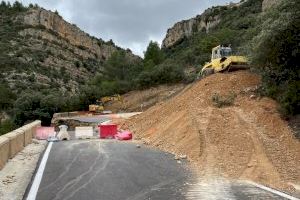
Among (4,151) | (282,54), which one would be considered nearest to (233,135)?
Result: (282,54)

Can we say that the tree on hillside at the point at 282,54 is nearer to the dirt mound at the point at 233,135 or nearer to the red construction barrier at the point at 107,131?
the dirt mound at the point at 233,135

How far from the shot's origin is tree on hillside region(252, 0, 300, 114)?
1920 cm

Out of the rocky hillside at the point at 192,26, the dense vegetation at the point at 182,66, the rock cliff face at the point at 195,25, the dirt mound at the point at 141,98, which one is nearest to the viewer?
the dense vegetation at the point at 182,66

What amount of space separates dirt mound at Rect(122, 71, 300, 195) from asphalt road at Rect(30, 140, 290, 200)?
3.32ft

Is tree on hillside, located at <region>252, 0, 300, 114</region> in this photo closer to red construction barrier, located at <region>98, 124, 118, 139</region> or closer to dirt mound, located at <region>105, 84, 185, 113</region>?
red construction barrier, located at <region>98, 124, 118, 139</region>

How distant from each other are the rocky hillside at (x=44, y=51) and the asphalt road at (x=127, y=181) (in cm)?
7232

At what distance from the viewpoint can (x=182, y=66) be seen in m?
81.1

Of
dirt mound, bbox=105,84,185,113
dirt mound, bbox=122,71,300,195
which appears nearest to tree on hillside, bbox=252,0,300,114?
dirt mound, bbox=122,71,300,195

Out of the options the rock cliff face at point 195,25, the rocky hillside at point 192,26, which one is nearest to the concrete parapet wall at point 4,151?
the rock cliff face at point 195,25

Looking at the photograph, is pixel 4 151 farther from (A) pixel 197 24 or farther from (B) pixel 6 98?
Answer: (A) pixel 197 24

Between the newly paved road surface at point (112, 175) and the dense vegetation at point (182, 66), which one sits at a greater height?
the dense vegetation at point (182, 66)

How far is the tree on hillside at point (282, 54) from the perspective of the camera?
1920 centimetres

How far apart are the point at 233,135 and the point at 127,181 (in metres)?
5.95

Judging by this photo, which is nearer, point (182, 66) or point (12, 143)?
point (12, 143)
